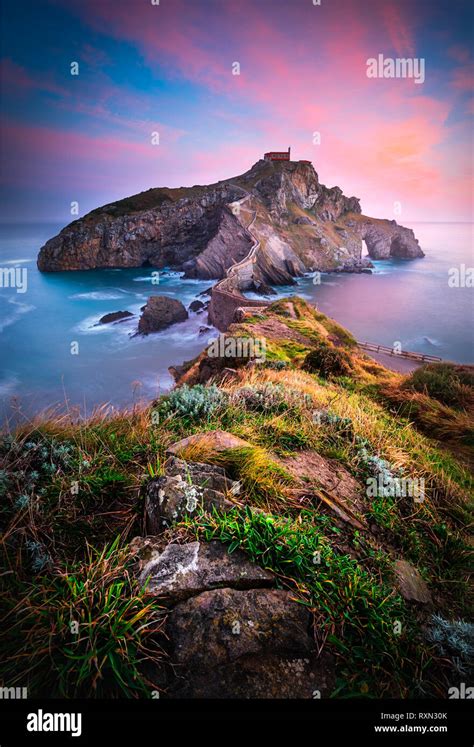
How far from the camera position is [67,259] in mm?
102938

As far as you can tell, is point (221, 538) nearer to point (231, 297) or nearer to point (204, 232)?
point (231, 297)

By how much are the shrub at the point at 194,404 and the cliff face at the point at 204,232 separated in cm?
8257

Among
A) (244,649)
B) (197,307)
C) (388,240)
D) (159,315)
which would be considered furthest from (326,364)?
(388,240)

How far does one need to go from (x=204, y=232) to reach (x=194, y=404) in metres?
109

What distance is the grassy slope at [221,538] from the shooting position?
1951 millimetres

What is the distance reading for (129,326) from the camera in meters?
57.0

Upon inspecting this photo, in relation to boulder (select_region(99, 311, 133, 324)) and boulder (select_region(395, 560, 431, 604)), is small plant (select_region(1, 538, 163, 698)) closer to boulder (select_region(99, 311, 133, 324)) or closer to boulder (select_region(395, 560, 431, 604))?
boulder (select_region(395, 560, 431, 604))

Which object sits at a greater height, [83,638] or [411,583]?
[83,638]

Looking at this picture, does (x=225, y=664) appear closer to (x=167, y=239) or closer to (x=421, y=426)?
(x=421, y=426)

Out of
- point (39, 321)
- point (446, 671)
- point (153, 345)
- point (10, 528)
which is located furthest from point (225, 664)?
point (39, 321)

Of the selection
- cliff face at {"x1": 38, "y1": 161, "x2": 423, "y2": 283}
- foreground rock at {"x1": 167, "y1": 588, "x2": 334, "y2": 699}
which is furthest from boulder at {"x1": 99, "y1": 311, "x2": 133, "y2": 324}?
foreground rock at {"x1": 167, "y1": 588, "x2": 334, "y2": 699}

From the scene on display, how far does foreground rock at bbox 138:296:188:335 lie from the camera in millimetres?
51906

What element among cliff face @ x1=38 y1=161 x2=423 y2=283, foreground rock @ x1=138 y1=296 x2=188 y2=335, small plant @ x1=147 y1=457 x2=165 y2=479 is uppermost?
cliff face @ x1=38 y1=161 x2=423 y2=283

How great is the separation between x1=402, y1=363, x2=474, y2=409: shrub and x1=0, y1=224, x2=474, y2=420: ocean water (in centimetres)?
1601
